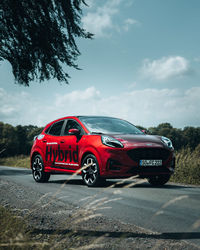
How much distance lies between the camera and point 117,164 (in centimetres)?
764

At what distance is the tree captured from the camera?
12618 mm

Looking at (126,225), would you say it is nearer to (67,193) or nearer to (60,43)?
(67,193)

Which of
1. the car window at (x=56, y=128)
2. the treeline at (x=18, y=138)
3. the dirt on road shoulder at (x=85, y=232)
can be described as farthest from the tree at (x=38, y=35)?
the treeline at (x=18, y=138)

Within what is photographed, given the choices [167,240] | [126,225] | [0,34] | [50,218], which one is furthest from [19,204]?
[0,34]

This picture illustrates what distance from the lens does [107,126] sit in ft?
28.4

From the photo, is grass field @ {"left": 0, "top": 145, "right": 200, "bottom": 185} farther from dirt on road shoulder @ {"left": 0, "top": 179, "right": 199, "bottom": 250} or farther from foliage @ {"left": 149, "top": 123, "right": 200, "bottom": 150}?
dirt on road shoulder @ {"left": 0, "top": 179, "right": 199, "bottom": 250}

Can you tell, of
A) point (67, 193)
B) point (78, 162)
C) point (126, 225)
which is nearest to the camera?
point (126, 225)

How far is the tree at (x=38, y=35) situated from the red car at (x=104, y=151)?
503 centimetres

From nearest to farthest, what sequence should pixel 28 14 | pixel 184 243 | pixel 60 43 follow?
pixel 184 243, pixel 28 14, pixel 60 43

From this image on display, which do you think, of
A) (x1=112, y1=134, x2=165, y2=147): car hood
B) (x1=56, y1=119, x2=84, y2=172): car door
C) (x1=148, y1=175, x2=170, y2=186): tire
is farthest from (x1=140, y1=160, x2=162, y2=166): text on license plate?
(x1=56, y1=119, x2=84, y2=172): car door

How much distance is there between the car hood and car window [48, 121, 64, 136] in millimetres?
2211

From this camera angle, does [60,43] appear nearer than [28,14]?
No

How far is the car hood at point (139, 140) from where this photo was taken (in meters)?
7.74

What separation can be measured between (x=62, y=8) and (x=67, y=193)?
8546 millimetres
